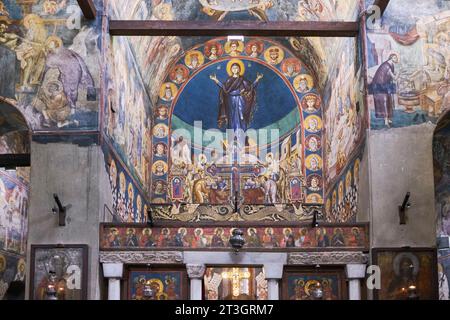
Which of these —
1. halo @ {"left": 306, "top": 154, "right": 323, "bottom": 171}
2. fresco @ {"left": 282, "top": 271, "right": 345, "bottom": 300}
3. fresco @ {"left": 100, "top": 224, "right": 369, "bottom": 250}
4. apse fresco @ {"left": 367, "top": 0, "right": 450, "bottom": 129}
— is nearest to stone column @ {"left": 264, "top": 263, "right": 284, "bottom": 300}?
fresco @ {"left": 282, "top": 271, "right": 345, "bottom": 300}

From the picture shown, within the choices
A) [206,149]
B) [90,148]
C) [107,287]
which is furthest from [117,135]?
[206,149]

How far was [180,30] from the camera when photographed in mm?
23516

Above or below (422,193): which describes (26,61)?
Result: above

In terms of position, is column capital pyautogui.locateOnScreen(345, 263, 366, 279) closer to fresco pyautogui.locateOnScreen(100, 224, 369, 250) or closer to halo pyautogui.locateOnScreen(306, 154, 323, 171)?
fresco pyautogui.locateOnScreen(100, 224, 369, 250)

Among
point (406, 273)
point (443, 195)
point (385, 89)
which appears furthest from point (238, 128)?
point (406, 273)

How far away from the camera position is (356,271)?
21.7 meters

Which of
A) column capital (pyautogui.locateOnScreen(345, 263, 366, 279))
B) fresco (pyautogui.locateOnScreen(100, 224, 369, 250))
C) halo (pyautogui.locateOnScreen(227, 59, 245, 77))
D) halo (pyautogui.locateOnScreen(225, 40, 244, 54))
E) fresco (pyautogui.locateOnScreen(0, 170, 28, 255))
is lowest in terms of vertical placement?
column capital (pyautogui.locateOnScreen(345, 263, 366, 279))

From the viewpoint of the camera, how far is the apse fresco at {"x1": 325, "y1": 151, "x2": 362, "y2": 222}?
2359cm

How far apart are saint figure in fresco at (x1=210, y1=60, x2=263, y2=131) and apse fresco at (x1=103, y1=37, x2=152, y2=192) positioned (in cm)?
264

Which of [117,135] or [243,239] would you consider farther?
[117,135]

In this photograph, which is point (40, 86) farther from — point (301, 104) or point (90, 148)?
point (301, 104)

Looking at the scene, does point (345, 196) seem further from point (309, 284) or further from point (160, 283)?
point (160, 283)

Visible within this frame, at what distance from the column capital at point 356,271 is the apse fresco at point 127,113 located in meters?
6.57

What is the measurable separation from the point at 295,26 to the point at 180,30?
9.46ft
